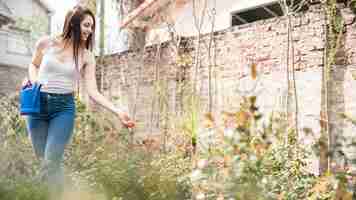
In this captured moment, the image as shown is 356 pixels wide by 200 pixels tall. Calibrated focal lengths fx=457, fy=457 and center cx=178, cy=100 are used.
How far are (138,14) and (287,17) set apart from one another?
4.22 meters

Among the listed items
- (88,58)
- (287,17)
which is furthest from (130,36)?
(88,58)

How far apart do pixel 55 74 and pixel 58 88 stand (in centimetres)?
10

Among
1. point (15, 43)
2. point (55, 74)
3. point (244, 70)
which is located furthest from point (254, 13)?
point (15, 43)

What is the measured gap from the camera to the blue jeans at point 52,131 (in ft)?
10.5

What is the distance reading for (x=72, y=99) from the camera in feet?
11.1

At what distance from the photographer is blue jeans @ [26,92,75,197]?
10.5ft

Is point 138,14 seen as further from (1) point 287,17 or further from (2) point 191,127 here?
(1) point 287,17

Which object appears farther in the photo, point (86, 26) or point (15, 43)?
point (15, 43)

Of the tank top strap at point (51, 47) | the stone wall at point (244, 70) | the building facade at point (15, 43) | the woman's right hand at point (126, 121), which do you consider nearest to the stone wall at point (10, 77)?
the building facade at point (15, 43)

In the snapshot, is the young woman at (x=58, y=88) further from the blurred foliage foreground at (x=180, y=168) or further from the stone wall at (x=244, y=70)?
the stone wall at (x=244, y=70)

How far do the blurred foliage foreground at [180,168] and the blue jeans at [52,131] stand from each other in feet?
1.03

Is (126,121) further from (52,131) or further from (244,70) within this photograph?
(244,70)

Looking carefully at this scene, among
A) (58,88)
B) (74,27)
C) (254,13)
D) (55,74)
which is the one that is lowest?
(58,88)

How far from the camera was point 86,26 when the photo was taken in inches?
131
